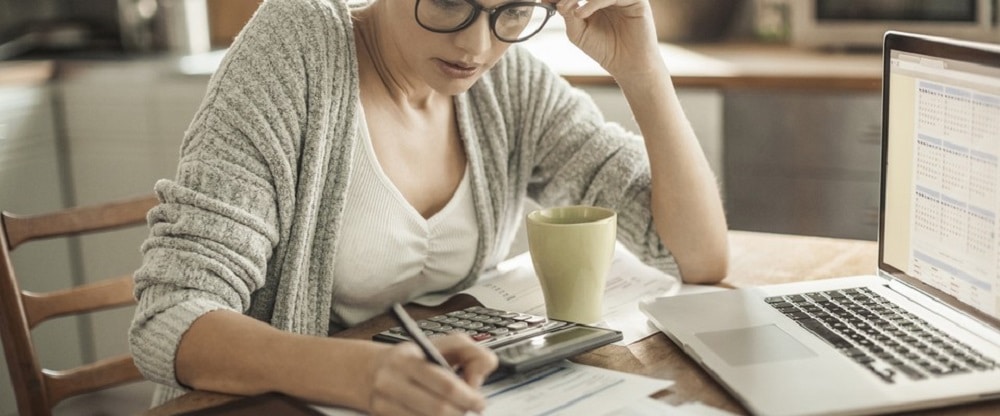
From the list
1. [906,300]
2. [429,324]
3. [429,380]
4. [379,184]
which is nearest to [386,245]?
[379,184]

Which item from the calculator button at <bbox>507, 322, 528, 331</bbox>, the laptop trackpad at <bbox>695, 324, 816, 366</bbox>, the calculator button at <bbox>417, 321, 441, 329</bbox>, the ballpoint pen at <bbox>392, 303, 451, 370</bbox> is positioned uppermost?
the ballpoint pen at <bbox>392, 303, 451, 370</bbox>

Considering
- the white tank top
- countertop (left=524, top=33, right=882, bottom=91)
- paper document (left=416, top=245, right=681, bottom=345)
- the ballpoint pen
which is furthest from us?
countertop (left=524, top=33, right=882, bottom=91)

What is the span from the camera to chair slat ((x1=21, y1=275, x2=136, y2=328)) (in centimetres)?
138

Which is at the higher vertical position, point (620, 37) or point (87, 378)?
point (620, 37)

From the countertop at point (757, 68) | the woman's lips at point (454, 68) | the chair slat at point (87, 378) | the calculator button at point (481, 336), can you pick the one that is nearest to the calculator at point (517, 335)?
the calculator button at point (481, 336)

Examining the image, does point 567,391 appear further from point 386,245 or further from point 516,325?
point 386,245

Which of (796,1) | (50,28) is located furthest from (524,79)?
(50,28)

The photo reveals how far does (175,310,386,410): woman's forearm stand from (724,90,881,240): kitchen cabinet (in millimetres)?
1687

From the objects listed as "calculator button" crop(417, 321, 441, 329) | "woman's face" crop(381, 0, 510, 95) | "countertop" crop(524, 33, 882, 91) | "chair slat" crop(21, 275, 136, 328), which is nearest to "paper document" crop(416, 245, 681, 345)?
"calculator button" crop(417, 321, 441, 329)

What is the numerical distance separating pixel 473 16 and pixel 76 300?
73 centimetres

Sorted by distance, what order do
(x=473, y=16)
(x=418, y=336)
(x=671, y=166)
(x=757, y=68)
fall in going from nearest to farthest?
(x=418, y=336), (x=473, y=16), (x=671, y=166), (x=757, y=68)

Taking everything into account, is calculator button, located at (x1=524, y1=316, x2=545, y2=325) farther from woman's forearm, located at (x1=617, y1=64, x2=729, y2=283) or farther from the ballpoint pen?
woman's forearm, located at (x1=617, y1=64, x2=729, y2=283)

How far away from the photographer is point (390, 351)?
81 centimetres

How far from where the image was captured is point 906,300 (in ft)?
3.37
